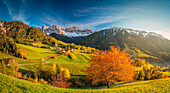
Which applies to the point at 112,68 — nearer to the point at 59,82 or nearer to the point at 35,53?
the point at 59,82

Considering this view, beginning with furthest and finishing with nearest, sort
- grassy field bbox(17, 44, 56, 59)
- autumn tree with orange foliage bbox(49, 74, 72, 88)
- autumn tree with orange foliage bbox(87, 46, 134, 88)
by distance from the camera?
grassy field bbox(17, 44, 56, 59) < autumn tree with orange foliage bbox(49, 74, 72, 88) < autumn tree with orange foliage bbox(87, 46, 134, 88)

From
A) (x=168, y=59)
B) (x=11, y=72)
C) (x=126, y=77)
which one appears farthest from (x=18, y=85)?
Answer: (x=168, y=59)

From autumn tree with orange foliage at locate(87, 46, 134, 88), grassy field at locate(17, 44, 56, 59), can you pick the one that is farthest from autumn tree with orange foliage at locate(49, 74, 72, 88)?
grassy field at locate(17, 44, 56, 59)

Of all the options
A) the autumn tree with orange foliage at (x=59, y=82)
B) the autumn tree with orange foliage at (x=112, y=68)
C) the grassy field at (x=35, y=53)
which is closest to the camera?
the autumn tree with orange foliage at (x=112, y=68)

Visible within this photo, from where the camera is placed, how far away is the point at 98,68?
68.3 feet

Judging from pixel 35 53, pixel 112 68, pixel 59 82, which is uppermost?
pixel 35 53

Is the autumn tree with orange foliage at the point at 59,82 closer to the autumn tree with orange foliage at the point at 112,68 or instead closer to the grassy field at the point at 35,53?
the autumn tree with orange foliage at the point at 112,68

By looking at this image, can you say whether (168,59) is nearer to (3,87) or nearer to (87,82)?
(87,82)

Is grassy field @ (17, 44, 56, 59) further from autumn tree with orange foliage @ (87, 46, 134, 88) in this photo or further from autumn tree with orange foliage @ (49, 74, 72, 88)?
autumn tree with orange foliage @ (87, 46, 134, 88)

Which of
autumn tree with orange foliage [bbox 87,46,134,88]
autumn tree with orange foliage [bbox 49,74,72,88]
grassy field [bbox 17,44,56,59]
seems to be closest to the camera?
autumn tree with orange foliage [bbox 87,46,134,88]

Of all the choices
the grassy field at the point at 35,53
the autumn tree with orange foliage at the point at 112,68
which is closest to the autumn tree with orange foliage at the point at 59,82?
the autumn tree with orange foliage at the point at 112,68

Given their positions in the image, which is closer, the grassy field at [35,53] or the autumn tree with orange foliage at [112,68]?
the autumn tree with orange foliage at [112,68]

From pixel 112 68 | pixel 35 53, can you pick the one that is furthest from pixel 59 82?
pixel 35 53

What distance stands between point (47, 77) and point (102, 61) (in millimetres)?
28035
